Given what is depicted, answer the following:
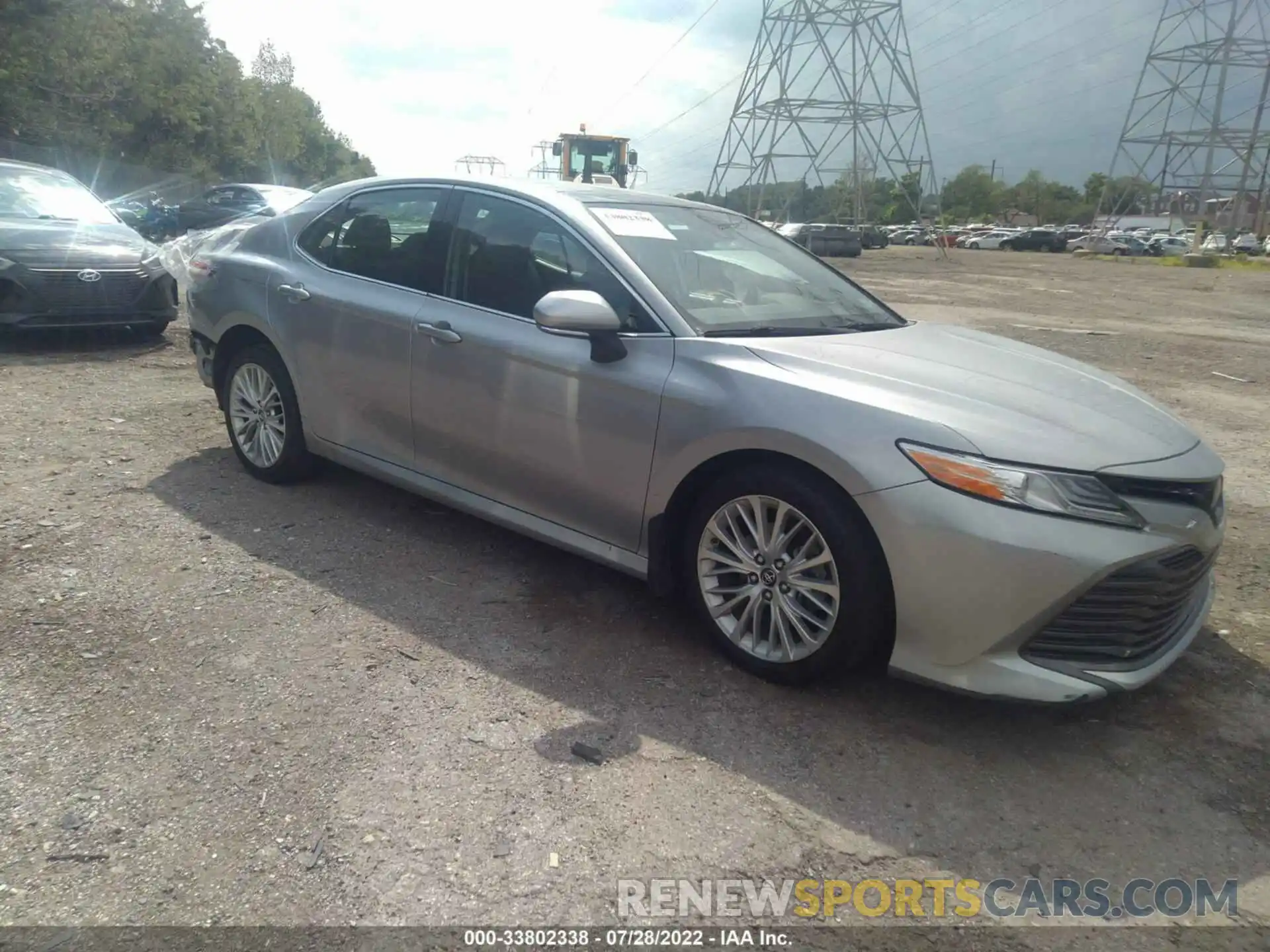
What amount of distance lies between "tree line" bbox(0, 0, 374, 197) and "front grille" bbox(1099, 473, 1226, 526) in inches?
1181

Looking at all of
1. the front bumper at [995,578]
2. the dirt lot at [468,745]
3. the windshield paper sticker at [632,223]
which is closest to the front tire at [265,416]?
the dirt lot at [468,745]

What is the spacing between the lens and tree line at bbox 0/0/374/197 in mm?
38406

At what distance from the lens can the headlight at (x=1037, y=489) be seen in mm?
2732

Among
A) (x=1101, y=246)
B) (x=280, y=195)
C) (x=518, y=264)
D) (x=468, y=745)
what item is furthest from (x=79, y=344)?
(x=1101, y=246)

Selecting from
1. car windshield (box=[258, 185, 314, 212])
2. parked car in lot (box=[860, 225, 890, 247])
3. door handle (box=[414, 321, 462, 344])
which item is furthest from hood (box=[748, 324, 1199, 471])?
parked car in lot (box=[860, 225, 890, 247])

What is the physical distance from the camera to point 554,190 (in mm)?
4000

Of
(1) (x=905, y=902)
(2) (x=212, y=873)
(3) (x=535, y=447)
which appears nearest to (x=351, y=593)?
(3) (x=535, y=447)

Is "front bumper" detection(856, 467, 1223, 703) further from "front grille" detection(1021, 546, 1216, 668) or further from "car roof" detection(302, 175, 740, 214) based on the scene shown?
"car roof" detection(302, 175, 740, 214)

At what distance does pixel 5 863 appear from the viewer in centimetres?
228

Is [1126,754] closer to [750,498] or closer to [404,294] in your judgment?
[750,498]

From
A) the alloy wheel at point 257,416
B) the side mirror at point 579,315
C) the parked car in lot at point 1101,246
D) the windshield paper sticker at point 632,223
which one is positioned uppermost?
the parked car in lot at point 1101,246

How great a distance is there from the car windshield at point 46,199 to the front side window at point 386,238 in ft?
18.2

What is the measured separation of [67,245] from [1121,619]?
8603 millimetres

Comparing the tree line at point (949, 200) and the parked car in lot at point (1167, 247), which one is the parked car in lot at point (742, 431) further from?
the parked car in lot at point (1167, 247)
